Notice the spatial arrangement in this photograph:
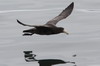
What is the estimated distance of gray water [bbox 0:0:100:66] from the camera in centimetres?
1517

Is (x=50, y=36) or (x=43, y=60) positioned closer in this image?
(x=43, y=60)

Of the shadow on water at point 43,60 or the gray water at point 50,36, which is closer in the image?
the shadow on water at point 43,60

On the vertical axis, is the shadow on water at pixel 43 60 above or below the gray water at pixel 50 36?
below

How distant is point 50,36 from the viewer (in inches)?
694

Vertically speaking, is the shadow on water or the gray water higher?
the gray water

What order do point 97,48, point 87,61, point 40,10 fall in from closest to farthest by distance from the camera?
1. point 87,61
2. point 97,48
3. point 40,10

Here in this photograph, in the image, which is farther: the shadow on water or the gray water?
the gray water

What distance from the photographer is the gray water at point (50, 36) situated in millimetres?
15172

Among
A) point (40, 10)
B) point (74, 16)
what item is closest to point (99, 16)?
point (74, 16)

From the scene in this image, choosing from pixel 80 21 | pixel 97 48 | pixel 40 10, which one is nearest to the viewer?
pixel 97 48

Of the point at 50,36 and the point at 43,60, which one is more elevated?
the point at 50,36

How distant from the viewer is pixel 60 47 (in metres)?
16.1

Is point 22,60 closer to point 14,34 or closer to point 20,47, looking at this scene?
point 20,47

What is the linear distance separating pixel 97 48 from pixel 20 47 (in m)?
2.28
